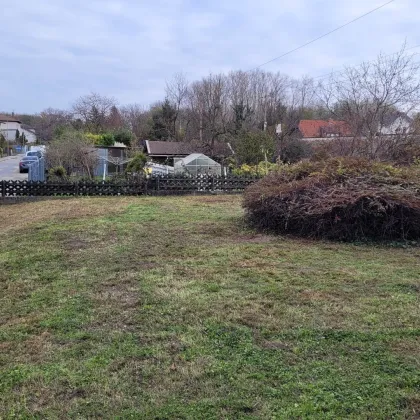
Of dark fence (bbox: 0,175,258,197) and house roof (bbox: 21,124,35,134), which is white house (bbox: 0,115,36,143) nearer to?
house roof (bbox: 21,124,35,134)

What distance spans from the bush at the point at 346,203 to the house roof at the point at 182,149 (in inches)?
917

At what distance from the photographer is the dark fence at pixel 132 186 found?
16.2m

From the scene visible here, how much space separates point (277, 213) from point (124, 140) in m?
37.0

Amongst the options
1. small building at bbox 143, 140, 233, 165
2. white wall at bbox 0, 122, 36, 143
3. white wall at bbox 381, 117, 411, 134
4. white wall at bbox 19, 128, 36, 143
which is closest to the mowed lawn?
white wall at bbox 381, 117, 411, 134

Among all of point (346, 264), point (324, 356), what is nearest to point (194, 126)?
point (346, 264)

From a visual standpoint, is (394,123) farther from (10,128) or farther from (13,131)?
(10,128)

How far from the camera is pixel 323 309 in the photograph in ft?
13.2

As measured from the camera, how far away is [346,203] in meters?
7.42

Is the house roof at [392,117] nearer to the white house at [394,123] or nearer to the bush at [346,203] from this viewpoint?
the white house at [394,123]

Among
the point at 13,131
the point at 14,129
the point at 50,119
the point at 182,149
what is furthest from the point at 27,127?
the point at 182,149

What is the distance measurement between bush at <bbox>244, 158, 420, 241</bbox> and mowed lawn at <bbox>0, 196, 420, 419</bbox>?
66 centimetres

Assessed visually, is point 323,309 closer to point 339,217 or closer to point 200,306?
point 200,306

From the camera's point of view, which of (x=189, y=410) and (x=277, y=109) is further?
(x=277, y=109)

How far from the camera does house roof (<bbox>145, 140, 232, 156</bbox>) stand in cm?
3241
